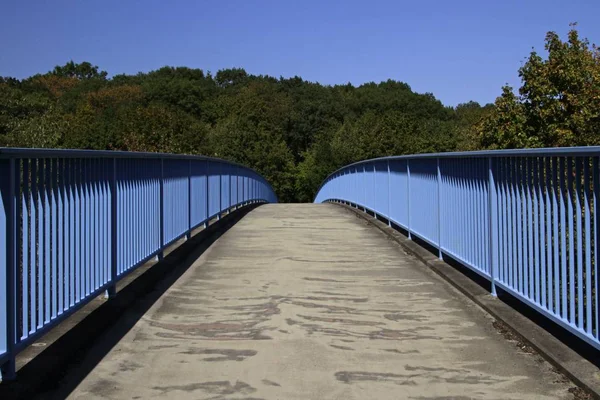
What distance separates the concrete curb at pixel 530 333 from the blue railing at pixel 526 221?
6.3 inches

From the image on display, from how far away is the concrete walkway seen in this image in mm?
4148

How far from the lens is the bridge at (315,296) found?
412 centimetres

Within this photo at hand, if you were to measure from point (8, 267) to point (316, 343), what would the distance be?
2.16 m

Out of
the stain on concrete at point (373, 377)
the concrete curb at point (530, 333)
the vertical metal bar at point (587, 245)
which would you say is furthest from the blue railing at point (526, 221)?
the stain on concrete at point (373, 377)

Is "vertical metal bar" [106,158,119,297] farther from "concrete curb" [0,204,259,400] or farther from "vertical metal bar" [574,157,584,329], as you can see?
"vertical metal bar" [574,157,584,329]

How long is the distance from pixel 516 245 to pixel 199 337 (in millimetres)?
2447

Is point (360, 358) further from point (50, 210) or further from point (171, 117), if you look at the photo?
point (171, 117)

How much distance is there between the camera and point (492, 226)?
6.23 meters

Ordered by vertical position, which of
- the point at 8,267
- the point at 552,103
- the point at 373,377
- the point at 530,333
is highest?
the point at 552,103

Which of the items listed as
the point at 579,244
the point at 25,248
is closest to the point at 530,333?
the point at 579,244

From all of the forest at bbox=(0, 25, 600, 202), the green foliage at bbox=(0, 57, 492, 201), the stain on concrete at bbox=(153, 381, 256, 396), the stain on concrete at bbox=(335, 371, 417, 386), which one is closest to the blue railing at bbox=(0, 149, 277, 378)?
the stain on concrete at bbox=(153, 381, 256, 396)

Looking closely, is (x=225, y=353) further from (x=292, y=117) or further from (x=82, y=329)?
(x=292, y=117)

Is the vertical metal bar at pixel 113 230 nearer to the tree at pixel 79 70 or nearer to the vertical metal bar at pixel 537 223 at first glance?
the vertical metal bar at pixel 537 223

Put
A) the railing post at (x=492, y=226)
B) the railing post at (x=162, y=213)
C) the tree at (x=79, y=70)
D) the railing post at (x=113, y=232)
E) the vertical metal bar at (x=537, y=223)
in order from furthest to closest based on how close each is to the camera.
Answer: the tree at (x=79, y=70) → the railing post at (x=162, y=213) → the railing post at (x=492, y=226) → the railing post at (x=113, y=232) → the vertical metal bar at (x=537, y=223)
